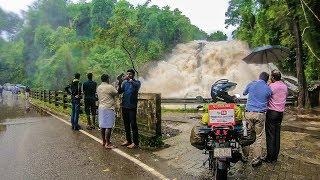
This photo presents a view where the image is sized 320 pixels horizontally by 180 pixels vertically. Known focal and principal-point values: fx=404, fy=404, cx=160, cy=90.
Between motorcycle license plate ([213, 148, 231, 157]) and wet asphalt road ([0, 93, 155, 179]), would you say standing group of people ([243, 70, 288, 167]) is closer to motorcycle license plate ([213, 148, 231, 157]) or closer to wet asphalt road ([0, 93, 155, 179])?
motorcycle license plate ([213, 148, 231, 157])

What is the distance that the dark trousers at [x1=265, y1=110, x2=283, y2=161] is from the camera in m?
8.26

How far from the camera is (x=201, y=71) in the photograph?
4444 centimetres

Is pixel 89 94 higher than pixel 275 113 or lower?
higher

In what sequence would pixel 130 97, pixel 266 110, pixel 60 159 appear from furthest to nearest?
pixel 130 97
pixel 60 159
pixel 266 110

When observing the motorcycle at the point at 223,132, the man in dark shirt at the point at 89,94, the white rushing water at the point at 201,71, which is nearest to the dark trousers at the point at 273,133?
the motorcycle at the point at 223,132

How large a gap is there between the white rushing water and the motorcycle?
31.7 meters

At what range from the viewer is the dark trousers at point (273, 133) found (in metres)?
8.26

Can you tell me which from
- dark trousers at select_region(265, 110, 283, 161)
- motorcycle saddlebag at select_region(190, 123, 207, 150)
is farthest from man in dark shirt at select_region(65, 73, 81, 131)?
motorcycle saddlebag at select_region(190, 123, 207, 150)

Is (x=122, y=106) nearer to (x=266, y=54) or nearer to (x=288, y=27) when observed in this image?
(x=266, y=54)

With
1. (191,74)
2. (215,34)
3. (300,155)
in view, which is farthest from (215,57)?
(215,34)

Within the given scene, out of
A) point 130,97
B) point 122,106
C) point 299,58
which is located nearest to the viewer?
point 130,97

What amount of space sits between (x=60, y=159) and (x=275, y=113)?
16.0ft

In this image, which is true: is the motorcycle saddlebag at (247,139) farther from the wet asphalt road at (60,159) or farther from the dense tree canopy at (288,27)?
the dense tree canopy at (288,27)

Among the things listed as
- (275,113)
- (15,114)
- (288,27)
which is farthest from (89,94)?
(288,27)
